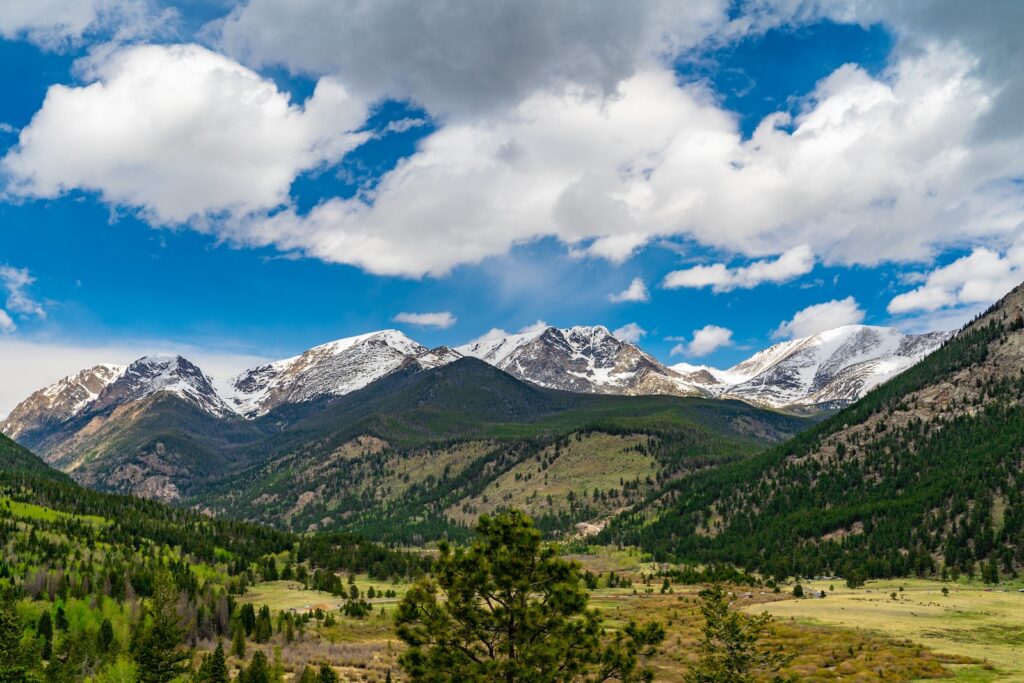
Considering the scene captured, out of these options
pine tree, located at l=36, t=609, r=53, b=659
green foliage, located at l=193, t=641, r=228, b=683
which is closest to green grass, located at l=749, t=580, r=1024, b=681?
green foliage, located at l=193, t=641, r=228, b=683

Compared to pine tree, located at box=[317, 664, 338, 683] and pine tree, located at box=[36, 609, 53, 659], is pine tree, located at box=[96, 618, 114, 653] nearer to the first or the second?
pine tree, located at box=[36, 609, 53, 659]

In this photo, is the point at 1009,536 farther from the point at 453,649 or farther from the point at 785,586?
the point at 453,649

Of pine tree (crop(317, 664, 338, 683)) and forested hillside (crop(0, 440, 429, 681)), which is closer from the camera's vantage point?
pine tree (crop(317, 664, 338, 683))

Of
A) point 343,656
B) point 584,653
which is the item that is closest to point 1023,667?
point 584,653

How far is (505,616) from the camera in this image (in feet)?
114

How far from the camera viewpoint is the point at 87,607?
13262 centimetres

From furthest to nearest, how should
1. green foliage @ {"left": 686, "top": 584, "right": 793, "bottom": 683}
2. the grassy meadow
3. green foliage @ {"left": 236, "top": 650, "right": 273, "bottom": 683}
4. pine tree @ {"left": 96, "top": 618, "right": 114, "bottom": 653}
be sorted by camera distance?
pine tree @ {"left": 96, "top": 618, "right": 114, "bottom": 653} < green foliage @ {"left": 236, "top": 650, "right": 273, "bottom": 683} < the grassy meadow < green foliage @ {"left": 686, "top": 584, "right": 793, "bottom": 683}

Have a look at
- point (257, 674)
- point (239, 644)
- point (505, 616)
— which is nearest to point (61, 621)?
point (239, 644)

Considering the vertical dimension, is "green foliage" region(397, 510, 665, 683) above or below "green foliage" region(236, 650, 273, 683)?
above

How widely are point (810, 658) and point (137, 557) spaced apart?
174471mm

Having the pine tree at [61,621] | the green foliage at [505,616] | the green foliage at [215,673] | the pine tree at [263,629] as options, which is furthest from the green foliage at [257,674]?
the pine tree at [61,621]

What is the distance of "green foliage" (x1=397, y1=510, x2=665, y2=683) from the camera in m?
34.2

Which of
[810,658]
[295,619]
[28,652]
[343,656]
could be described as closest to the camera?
[810,658]

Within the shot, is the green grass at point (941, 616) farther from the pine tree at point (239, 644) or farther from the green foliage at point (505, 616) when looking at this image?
the pine tree at point (239, 644)
